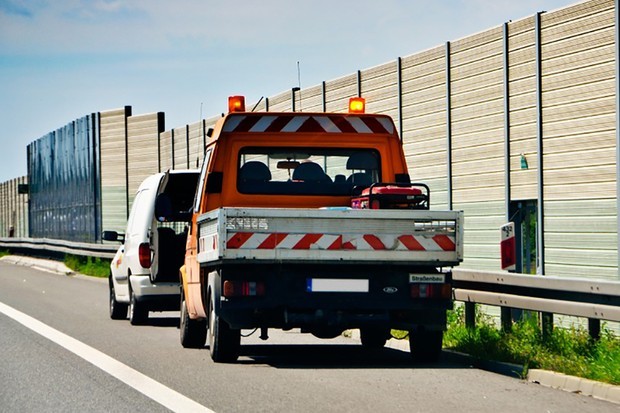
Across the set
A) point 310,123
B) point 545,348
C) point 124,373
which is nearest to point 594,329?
point 545,348

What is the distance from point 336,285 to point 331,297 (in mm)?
116

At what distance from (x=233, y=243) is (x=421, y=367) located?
2.09 m

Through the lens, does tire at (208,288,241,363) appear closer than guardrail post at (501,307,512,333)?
Yes

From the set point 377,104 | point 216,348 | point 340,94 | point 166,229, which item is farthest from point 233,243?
point 340,94

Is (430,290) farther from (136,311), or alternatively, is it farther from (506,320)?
(136,311)

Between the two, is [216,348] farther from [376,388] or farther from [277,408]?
[277,408]

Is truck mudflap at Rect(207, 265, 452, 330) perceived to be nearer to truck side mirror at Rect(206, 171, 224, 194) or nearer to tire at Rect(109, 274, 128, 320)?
truck side mirror at Rect(206, 171, 224, 194)

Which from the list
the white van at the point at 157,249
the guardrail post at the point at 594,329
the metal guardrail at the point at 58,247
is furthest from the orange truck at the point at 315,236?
the metal guardrail at the point at 58,247

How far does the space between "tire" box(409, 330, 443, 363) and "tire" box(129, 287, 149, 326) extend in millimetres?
5587

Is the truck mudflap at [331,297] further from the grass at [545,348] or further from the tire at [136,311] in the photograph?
the tire at [136,311]

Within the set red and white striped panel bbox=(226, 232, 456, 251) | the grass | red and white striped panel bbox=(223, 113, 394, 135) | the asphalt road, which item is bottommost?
the asphalt road

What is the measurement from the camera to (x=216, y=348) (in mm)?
12156

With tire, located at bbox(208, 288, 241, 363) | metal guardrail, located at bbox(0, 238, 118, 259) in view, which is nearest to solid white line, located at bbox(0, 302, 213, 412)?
tire, located at bbox(208, 288, 241, 363)

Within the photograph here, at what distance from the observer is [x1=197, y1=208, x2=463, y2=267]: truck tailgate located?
1121 centimetres
